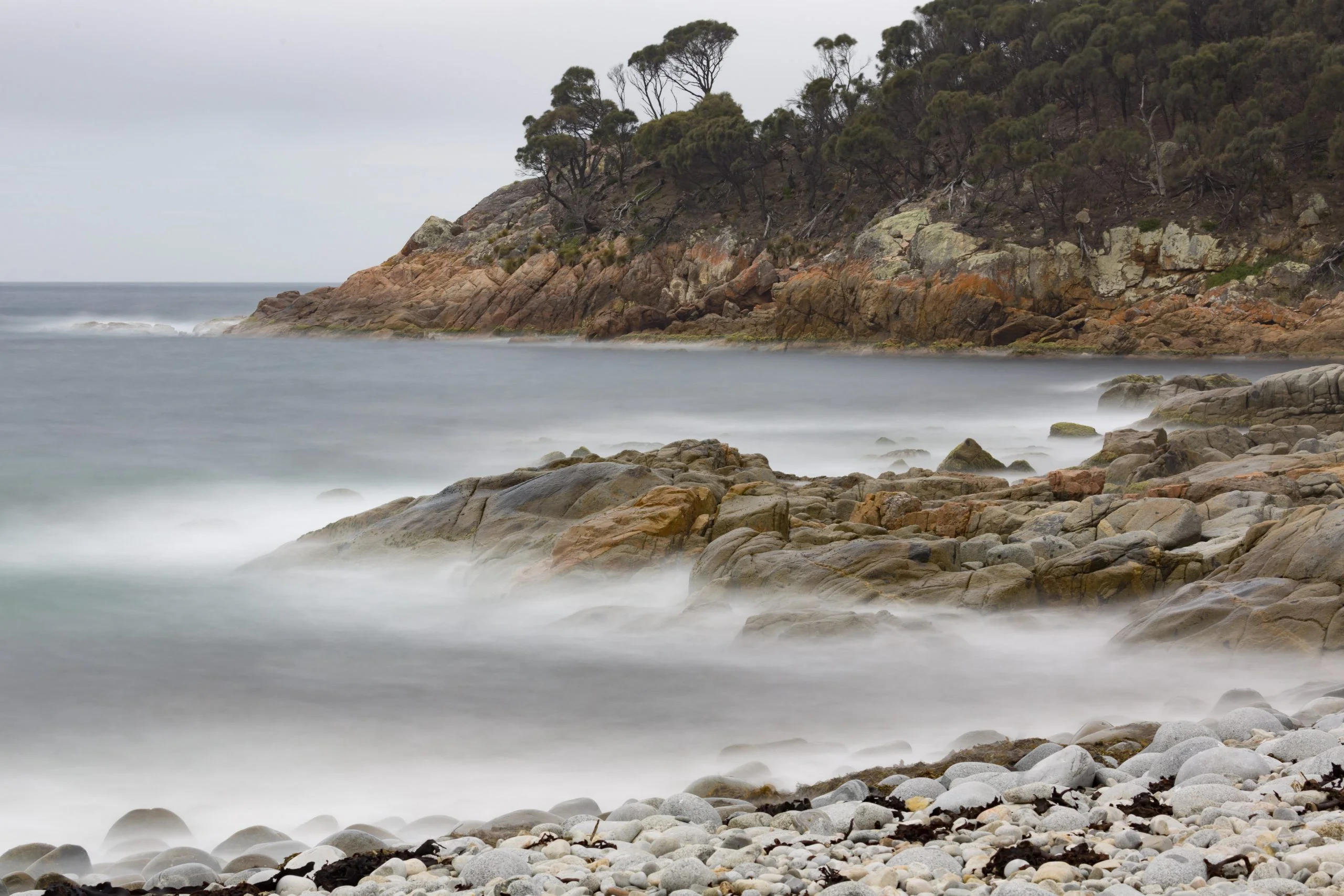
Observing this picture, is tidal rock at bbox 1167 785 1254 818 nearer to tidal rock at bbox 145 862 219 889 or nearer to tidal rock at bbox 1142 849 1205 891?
tidal rock at bbox 1142 849 1205 891

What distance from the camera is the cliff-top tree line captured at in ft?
169

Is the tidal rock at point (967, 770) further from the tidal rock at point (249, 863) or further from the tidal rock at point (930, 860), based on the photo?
the tidal rock at point (249, 863)

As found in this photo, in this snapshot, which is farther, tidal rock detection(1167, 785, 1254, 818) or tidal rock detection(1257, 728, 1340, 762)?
tidal rock detection(1257, 728, 1340, 762)

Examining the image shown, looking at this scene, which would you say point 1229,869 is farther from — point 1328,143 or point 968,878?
point 1328,143

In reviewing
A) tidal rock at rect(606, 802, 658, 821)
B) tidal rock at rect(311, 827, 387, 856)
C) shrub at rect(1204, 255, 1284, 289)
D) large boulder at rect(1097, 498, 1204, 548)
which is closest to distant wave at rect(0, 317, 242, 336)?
shrub at rect(1204, 255, 1284, 289)

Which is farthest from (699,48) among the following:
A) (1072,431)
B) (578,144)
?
(1072,431)

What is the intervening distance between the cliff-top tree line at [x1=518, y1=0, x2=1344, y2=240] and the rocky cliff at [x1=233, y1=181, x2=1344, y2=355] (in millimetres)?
2873

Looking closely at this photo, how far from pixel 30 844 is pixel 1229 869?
619cm

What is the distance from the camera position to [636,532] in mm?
12688

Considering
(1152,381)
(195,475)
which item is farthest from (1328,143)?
(195,475)

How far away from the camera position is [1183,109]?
54656 mm

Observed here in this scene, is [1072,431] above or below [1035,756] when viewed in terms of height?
above

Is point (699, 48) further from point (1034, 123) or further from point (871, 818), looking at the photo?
point (871, 818)

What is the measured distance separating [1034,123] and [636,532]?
166 ft
